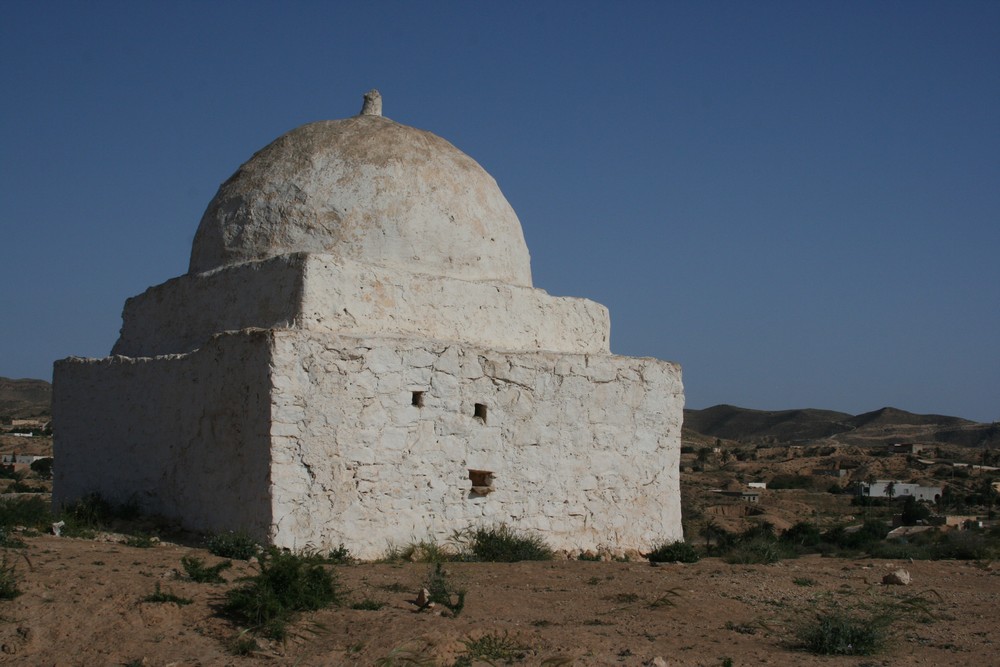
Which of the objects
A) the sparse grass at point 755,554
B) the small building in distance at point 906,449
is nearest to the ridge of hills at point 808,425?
the small building in distance at point 906,449

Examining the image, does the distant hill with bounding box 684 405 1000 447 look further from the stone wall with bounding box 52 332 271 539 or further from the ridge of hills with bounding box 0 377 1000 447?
the stone wall with bounding box 52 332 271 539

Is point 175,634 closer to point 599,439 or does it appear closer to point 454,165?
point 599,439

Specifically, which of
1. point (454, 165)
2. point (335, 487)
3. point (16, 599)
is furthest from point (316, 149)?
point (16, 599)

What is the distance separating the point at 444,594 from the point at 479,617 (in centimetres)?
30

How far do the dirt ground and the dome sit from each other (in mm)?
3088

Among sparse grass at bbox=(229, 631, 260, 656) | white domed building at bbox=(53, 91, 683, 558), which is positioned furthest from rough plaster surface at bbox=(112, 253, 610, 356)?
sparse grass at bbox=(229, 631, 260, 656)

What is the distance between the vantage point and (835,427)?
209ft

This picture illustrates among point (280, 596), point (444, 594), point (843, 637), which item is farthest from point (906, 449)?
point (280, 596)

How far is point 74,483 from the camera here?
10.5 meters

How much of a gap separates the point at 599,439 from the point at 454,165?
3.21 metres

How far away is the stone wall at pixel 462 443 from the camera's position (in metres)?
8.29

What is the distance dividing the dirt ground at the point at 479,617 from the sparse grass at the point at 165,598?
0.06 metres

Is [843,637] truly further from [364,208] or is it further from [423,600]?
[364,208]

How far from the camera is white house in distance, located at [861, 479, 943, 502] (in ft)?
89.0
